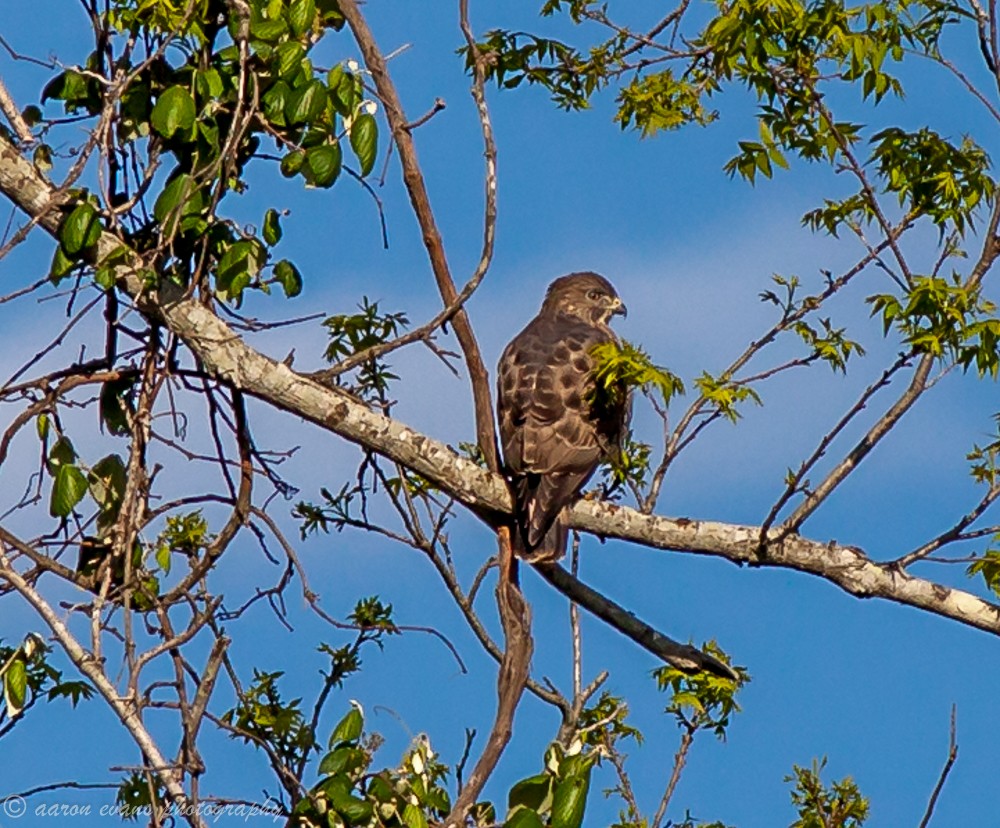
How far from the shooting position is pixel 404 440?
5137mm

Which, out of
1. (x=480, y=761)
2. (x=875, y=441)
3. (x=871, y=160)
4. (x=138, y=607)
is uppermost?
(x=871, y=160)

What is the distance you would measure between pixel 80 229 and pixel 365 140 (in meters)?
0.84

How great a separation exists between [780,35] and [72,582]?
278 cm

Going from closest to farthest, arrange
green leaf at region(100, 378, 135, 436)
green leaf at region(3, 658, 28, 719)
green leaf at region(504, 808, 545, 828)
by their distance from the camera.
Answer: green leaf at region(504, 808, 545, 828) < green leaf at region(3, 658, 28, 719) < green leaf at region(100, 378, 135, 436)

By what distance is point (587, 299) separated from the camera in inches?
307

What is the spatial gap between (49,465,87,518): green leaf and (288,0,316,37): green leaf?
56.2 inches

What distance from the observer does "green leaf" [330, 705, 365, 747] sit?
419 cm

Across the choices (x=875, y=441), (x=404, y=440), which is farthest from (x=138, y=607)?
(x=875, y=441)

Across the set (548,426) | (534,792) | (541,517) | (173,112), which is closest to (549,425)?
(548,426)

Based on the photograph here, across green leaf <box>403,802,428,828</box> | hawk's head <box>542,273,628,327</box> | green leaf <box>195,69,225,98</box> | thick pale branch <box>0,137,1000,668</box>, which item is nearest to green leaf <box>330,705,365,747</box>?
green leaf <box>403,802,428,828</box>

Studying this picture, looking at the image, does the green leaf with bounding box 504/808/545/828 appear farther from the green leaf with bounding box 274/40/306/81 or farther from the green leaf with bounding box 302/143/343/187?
the green leaf with bounding box 274/40/306/81

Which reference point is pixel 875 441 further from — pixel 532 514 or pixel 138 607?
pixel 138 607

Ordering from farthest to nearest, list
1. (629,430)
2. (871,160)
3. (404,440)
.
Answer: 1. (629,430)
2. (871,160)
3. (404,440)

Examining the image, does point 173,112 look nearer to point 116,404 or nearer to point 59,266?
point 59,266
